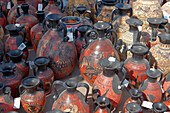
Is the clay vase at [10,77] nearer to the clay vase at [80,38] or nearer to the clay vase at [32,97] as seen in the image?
the clay vase at [32,97]

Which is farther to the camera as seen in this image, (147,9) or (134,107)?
(147,9)

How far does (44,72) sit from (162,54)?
230 cm

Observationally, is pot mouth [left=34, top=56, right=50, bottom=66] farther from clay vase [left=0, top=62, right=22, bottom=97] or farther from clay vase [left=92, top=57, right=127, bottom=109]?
clay vase [left=92, top=57, right=127, bottom=109]

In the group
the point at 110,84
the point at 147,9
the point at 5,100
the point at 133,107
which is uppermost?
the point at 147,9

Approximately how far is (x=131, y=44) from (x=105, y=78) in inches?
56.9

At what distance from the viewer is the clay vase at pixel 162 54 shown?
4.28 metres

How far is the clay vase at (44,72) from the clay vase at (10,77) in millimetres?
353

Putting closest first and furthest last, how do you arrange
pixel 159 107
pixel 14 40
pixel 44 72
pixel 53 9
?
pixel 159 107
pixel 44 72
pixel 14 40
pixel 53 9

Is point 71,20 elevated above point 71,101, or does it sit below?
above

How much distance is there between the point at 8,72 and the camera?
3867 millimetres

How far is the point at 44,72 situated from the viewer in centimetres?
412

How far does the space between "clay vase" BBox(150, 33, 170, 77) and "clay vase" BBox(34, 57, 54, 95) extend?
2054 millimetres

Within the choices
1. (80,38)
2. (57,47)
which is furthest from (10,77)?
(80,38)

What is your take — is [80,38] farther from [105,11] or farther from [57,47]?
[105,11]
